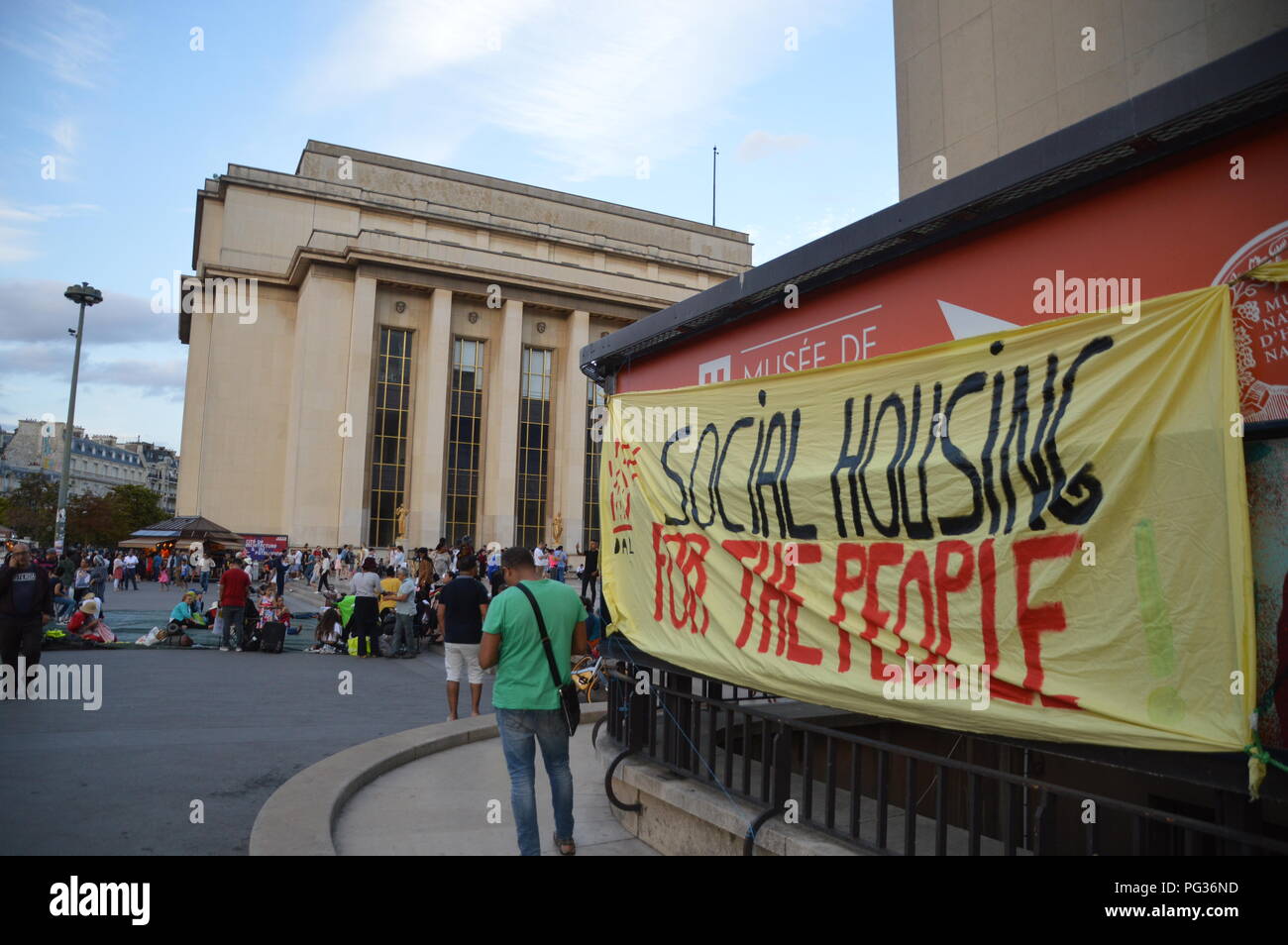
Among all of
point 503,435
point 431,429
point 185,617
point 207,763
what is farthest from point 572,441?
point 207,763

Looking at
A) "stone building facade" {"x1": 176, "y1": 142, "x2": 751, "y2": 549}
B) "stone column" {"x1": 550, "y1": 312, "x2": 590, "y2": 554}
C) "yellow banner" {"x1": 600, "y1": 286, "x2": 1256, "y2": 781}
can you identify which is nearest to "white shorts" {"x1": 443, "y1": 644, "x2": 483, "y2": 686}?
"yellow banner" {"x1": 600, "y1": 286, "x2": 1256, "y2": 781}

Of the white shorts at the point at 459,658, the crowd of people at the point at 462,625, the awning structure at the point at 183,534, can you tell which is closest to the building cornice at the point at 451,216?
the awning structure at the point at 183,534

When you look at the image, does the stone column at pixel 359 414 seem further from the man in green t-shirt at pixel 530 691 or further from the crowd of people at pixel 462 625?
the man in green t-shirt at pixel 530 691

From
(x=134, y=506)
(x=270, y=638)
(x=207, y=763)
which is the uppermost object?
(x=134, y=506)

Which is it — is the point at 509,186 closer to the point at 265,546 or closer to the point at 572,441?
the point at 572,441

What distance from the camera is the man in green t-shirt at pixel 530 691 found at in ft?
16.5

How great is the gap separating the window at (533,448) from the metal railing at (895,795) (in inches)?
1636

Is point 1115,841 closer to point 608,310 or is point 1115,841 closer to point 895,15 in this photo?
point 895,15

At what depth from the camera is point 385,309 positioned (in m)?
46.4

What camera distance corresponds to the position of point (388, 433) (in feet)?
152

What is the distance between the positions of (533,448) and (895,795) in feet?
140
